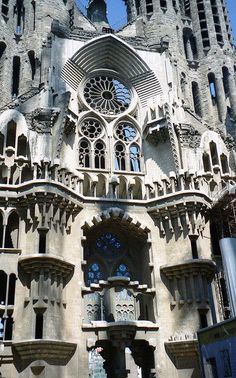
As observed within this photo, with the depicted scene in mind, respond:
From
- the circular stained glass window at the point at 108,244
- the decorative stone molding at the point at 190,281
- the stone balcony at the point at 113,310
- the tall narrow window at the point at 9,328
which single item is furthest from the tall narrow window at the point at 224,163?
the tall narrow window at the point at 9,328

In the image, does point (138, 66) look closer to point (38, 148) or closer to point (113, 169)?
point (113, 169)

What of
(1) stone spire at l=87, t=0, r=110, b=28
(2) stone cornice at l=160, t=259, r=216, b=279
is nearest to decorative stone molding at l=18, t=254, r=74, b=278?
(2) stone cornice at l=160, t=259, r=216, b=279

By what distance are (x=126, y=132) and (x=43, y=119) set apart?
6.00 metres

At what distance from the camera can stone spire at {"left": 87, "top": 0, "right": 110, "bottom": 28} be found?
4000 centimetres

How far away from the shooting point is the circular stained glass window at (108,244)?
26.9 meters

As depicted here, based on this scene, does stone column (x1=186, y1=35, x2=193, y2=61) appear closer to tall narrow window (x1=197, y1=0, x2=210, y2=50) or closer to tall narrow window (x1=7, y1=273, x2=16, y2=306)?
tall narrow window (x1=197, y1=0, x2=210, y2=50)

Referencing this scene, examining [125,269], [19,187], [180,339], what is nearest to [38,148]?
[19,187]

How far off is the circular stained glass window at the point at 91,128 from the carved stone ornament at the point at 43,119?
291 centimetres

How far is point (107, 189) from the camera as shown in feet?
89.6

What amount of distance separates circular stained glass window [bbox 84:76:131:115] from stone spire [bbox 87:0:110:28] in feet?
33.8

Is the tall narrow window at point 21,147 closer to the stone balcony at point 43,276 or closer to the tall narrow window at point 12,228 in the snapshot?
the tall narrow window at point 12,228

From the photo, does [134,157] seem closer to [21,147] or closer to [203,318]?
[21,147]

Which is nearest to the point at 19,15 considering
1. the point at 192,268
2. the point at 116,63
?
the point at 116,63

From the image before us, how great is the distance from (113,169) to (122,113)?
4.48m
